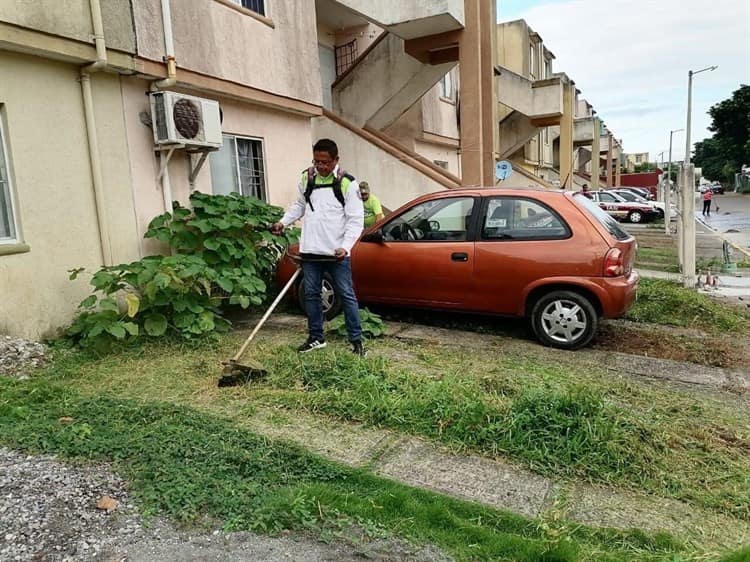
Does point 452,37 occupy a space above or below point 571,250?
above

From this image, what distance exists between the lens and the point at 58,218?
5387mm

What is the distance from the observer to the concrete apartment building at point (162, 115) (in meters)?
5.10

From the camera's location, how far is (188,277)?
5.46 meters

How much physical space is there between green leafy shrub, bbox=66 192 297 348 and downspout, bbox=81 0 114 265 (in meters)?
0.42

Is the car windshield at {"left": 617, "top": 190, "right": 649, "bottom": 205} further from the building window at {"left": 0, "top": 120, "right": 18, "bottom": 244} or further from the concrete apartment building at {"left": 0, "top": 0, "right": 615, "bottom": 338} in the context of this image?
the building window at {"left": 0, "top": 120, "right": 18, "bottom": 244}

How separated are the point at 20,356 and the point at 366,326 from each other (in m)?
3.15

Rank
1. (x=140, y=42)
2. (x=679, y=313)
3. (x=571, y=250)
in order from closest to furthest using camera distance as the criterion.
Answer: (x=571, y=250) → (x=140, y=42) → (x=679, y=313)

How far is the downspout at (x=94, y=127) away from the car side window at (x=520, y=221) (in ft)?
12.9

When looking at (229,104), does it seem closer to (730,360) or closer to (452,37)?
(452,37)

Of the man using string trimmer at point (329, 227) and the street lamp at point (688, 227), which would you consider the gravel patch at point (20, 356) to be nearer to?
the man using string trimmer at point (329, 227)

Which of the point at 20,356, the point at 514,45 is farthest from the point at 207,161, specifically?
the point at 514,45

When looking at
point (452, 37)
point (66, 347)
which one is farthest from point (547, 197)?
point (452, 37)

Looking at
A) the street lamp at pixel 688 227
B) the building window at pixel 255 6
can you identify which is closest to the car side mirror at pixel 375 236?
the building window at pixel 255 6

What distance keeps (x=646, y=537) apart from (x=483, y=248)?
3601 mm
